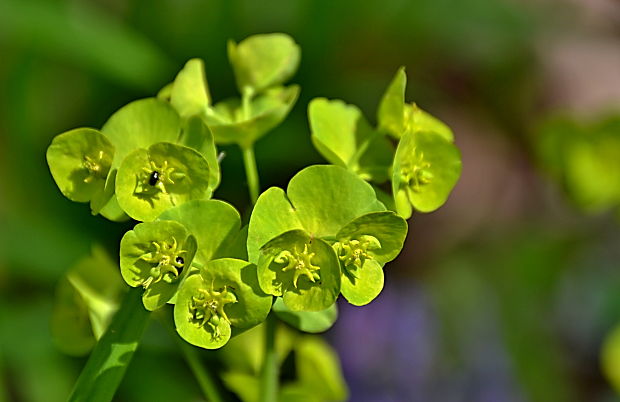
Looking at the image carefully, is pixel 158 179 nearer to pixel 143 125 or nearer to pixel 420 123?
pixel 143 125

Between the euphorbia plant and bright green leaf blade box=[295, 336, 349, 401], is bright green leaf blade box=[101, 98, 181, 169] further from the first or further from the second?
bright green leaf blade box=[295, 336, 349, 401]

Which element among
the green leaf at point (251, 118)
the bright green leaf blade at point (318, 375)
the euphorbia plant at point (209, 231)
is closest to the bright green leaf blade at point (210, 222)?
the euphorbia plant at point (209, 231)

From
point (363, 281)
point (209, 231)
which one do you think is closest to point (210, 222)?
point (209, 231)

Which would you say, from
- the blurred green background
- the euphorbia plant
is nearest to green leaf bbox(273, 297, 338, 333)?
the euphorbia plant

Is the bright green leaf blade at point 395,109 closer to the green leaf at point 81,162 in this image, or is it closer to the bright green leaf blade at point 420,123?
the bright green leaf blade at point 420,123

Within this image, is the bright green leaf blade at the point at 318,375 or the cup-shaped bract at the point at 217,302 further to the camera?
the bright green leaf blade at the point at 318,375

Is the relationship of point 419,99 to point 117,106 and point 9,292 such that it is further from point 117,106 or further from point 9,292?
point 9,292

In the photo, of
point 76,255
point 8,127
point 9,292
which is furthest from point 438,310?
point 8,127
